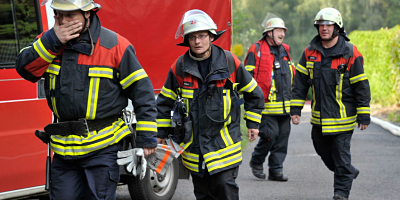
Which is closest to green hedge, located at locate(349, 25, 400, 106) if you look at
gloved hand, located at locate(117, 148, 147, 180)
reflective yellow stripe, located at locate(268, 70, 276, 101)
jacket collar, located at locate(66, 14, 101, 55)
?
reflective yellow stripe, located at locate(268, 70, 276, 101)

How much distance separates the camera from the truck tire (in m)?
6.14

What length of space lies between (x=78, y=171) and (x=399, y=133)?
359 inches

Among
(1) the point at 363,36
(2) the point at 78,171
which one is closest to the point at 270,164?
(2) the point at 78,171

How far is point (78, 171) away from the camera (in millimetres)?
4121

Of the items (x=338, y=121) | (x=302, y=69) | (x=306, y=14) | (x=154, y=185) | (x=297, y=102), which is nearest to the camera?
(x=154, y=185)

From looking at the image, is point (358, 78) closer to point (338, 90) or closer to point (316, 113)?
point (338, 90)

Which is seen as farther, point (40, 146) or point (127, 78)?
point (40, 146)

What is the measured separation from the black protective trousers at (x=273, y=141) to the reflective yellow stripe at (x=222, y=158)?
3.34 metres

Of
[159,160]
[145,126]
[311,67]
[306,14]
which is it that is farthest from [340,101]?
[306,14]

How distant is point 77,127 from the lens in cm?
398

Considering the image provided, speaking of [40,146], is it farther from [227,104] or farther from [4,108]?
[227,104]

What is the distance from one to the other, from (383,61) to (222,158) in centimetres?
1338

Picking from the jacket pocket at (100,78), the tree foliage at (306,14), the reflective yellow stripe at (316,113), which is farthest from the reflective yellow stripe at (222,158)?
the tree foliage at (306,14)

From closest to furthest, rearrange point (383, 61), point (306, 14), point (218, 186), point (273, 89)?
point (218, 186) → point (273, 89) → point (383, 61) → point (306, 14)
